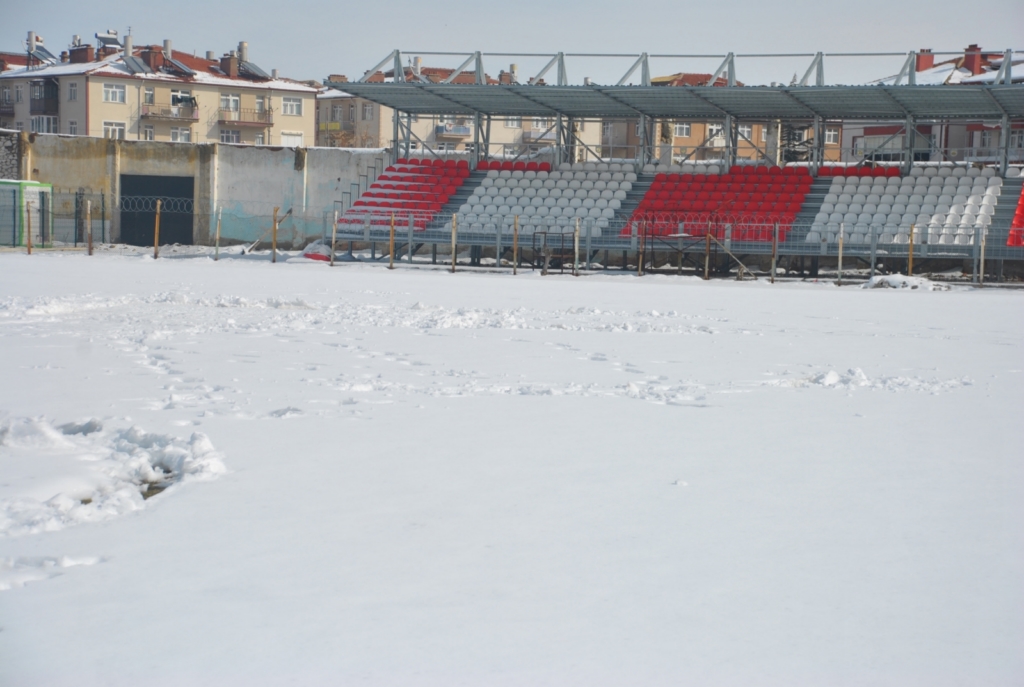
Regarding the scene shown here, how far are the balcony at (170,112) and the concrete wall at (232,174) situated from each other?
127 feet

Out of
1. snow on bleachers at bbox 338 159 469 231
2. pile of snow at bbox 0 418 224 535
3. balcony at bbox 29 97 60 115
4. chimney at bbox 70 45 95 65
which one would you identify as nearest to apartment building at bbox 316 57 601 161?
chimney at bbox 70 45 95 65

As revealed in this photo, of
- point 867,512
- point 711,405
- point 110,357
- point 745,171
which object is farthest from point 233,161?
point 867,512

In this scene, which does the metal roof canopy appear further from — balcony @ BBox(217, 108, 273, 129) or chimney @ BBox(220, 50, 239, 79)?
chimney @ BBox(220, 50, 239, 79)

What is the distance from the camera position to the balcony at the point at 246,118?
79.4 m

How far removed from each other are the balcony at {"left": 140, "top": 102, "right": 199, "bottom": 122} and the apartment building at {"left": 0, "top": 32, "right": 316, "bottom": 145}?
0.07m

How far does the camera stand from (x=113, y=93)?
74.2 meters

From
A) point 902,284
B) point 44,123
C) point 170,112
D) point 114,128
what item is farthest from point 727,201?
point 44,123

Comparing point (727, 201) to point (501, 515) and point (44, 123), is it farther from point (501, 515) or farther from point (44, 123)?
point (44, 123)

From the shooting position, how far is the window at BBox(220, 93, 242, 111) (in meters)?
80.1

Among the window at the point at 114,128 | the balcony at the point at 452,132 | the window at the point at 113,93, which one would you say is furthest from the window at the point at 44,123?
the balcony at the point at 452,132

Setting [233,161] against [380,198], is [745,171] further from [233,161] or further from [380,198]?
[233,161]

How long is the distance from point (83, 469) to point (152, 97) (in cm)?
7571

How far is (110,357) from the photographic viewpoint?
1022 cm

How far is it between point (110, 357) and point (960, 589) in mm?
8107
